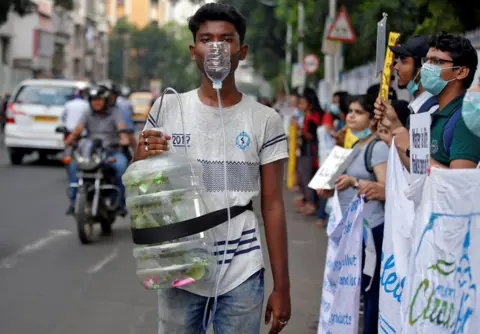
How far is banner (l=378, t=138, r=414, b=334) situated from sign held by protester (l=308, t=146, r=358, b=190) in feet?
4.27

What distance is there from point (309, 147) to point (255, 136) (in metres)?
10.8

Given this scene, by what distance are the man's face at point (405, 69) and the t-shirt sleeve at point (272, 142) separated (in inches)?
86.8

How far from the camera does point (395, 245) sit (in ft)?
16.2

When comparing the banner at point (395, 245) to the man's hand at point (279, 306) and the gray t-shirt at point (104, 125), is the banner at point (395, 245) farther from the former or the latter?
the gray t-shirt at point (104, 125)

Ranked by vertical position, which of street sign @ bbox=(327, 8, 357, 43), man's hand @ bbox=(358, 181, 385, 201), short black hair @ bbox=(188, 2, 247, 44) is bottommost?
man's hand @ bbox=(358, 181, 385, 201)

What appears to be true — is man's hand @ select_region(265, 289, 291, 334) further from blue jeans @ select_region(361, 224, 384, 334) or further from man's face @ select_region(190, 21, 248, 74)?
blue jeans @ select_region(361, 224, 384, 334)

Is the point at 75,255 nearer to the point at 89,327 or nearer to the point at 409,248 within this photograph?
the point at 89,327

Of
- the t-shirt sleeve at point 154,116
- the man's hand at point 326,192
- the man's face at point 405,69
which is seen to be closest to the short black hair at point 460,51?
the man's face at point 405,69

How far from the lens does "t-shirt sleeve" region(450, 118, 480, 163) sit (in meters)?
4.21

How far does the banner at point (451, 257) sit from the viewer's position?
12.7 ft

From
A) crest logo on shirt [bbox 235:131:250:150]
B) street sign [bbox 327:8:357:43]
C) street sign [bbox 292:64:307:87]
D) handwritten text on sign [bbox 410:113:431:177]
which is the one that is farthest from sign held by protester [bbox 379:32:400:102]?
street sign [bbox 292:64:307:87]

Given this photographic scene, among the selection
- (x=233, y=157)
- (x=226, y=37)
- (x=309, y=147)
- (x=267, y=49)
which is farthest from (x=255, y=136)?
(x=267, y=49)

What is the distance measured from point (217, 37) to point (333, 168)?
3055 millimetres

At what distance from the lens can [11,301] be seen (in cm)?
762
